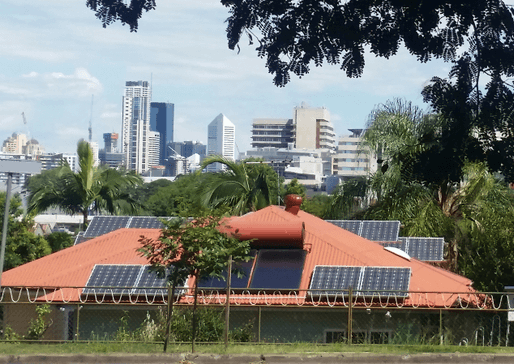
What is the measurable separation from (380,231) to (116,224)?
863 centimetres

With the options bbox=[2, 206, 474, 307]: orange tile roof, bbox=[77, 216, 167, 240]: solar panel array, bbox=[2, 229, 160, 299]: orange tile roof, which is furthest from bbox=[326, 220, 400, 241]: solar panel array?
bbox=[2, 229, 160, 299]: orange tile roof

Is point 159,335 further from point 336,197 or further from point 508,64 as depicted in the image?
point 336,197

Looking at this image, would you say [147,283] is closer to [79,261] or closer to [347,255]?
[79,261]

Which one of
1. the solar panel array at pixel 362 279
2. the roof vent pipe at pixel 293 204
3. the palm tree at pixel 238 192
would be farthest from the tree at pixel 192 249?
the palm tree at pixel 238 192

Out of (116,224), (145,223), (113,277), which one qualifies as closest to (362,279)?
(113,277)

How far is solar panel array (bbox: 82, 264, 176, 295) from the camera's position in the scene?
57.5ft

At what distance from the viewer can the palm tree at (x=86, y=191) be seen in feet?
114

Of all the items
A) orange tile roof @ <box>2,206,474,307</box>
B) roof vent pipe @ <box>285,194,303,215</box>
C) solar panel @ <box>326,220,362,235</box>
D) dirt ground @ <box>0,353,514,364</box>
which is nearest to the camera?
dirt ground @ <box>0,353,514,364</box>

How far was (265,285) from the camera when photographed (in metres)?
18.4

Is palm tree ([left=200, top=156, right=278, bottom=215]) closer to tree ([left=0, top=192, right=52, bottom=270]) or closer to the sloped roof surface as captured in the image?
the sloped roof surface

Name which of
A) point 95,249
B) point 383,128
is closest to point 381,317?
point 95,249

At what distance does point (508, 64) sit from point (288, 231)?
1211 cm

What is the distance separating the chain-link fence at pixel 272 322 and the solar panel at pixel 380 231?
6.95 m

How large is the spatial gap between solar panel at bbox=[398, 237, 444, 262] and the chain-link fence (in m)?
5.82
